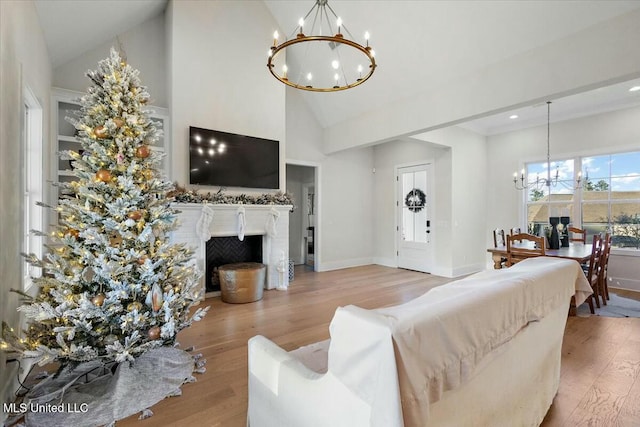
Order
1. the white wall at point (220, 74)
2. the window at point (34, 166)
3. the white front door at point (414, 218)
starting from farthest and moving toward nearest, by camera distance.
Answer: the white front door at point (414, 218), the white wall at point (220, 74), the window at point (34, 166)

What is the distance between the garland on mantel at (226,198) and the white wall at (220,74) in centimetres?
24

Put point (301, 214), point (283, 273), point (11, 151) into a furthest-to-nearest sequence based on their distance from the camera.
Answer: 1. point (301, 214)
2. point (283, 273)
3. point (11, 151)

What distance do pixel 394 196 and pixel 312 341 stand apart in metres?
4.75

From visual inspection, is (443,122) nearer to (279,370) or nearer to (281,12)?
(281,12)

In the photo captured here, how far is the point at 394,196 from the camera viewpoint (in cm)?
696

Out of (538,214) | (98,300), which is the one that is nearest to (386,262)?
(538,214)

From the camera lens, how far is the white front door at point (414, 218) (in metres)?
6.39

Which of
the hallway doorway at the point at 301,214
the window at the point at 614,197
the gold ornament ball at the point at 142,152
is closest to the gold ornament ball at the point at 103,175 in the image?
the gold ornament ball at the point at 142,152

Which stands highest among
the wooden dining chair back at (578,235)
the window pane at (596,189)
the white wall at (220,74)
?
the white wall at (220,74)

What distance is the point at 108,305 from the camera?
2137 millimetres

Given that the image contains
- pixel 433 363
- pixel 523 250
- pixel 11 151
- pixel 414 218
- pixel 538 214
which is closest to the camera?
pixel 433 363

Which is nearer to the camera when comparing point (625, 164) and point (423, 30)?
point (423, 30)

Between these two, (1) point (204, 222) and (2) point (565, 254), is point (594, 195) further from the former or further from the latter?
(1) point (204, 222)

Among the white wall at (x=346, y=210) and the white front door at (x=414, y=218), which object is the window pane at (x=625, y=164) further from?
the white wall at (x=346, y=210)
